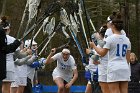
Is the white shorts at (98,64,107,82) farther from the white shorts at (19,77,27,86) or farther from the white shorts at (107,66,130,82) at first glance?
the white shorts at (19,77,27,86)

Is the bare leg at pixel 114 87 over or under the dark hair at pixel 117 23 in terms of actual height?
under

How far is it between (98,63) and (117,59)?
6.31 feet

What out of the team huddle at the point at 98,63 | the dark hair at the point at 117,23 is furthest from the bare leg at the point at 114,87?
the dark hair at the point at 117,23

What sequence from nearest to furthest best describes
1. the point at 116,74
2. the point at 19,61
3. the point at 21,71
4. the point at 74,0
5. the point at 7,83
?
the point at 116,74 < the point at 7,83 < the point at 19,61 < the point at 21,71 < the point at 74,0

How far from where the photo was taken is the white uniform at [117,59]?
8.98 metres

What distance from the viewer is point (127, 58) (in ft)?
30.6

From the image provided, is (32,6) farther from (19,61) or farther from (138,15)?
(138,15)

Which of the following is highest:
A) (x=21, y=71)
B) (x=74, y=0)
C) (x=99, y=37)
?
(x=74, y=0)

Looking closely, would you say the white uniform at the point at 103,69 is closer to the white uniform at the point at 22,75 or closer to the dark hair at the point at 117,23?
the dark hair at the point at 117,23

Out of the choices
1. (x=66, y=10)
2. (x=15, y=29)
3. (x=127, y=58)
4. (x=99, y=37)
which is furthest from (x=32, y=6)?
(x=15, y=29)

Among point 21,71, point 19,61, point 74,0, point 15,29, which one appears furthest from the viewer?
point 15,29

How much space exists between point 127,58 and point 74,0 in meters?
4.49

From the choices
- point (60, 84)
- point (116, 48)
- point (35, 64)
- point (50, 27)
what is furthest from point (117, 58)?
point (50, 27)

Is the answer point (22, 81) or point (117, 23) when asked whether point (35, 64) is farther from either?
point (117, 23)
